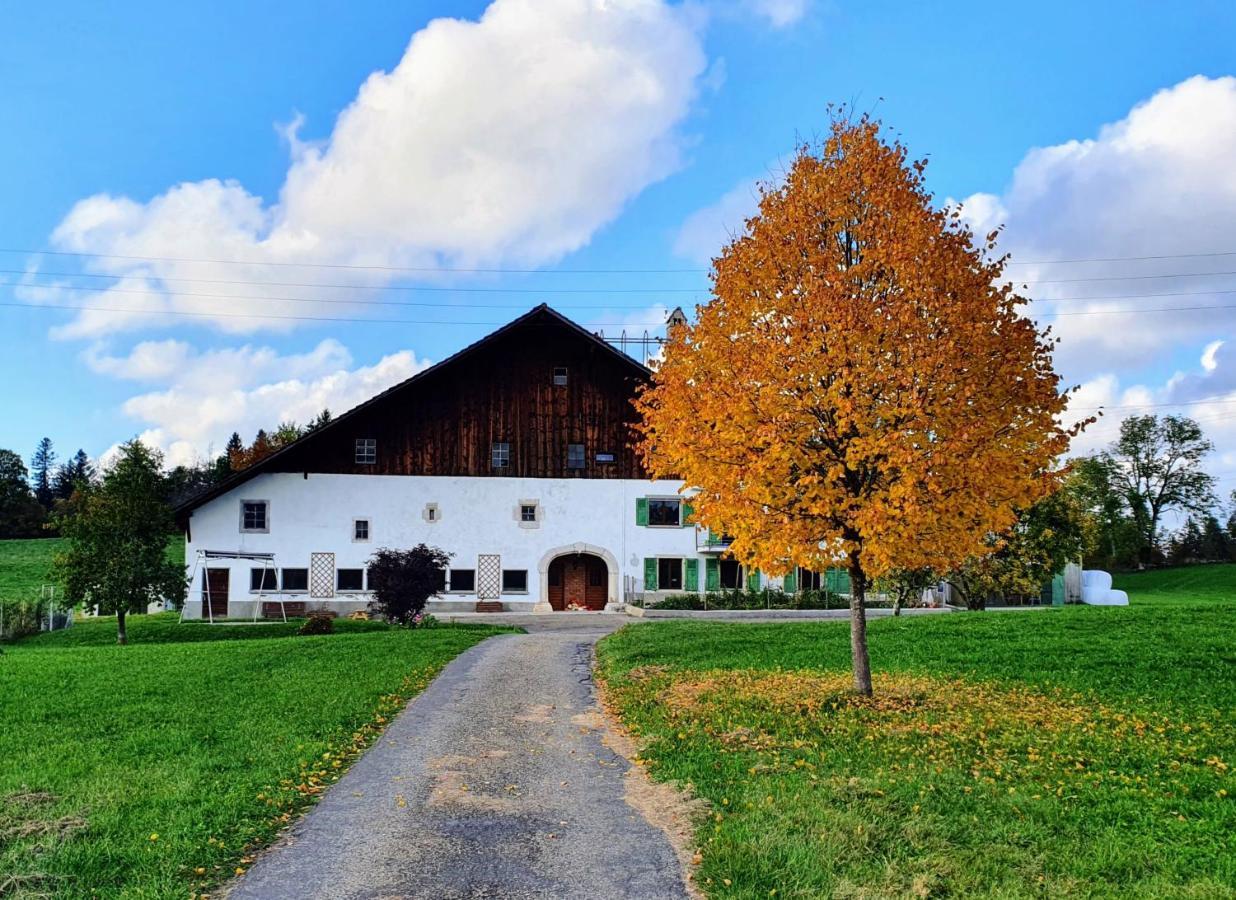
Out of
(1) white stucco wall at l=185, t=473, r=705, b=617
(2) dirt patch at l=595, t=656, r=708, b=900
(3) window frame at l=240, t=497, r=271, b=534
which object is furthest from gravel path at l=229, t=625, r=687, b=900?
(3) window frame at l=240, t=497, r=271, b=534

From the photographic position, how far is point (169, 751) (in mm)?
9586

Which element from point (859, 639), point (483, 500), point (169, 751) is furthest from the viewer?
point (483, 500)

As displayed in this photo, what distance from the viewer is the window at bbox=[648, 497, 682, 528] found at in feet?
127

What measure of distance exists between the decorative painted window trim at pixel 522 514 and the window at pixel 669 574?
570cm

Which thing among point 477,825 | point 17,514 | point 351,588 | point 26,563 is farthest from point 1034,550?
point 17,514

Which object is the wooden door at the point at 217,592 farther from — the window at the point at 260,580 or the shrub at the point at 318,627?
the shrub at the point at 318,627

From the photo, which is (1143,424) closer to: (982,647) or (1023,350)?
(982,647)

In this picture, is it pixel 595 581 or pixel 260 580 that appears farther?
pixel 595 581

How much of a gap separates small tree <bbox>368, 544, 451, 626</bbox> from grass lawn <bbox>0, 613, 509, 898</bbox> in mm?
6907

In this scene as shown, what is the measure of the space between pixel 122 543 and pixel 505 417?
15869mm

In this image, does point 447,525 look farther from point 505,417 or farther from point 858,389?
point 858,389

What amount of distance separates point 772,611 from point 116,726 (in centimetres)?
2622

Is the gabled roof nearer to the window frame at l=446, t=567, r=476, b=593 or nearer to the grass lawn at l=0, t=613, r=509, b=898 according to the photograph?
the window frame at l=446, t=567, r=476, b=593

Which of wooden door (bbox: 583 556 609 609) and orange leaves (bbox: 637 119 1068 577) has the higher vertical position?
orange leaves (bbox: 637 119 1068 577)
